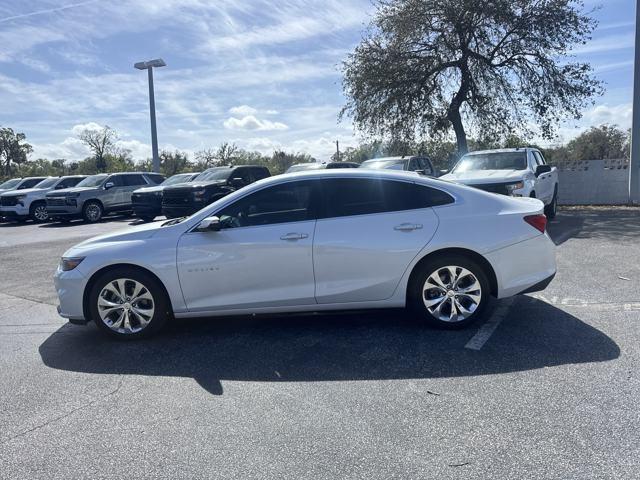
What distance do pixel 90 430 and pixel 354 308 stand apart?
2.56 metres

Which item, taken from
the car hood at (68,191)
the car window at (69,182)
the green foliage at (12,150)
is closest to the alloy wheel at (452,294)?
the car hood at (68,191)

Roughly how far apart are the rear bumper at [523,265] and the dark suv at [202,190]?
35.3 ft

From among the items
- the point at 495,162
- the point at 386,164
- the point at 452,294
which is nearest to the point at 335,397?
the point at 452,294

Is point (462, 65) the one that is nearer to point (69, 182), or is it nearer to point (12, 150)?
point (69, 182)

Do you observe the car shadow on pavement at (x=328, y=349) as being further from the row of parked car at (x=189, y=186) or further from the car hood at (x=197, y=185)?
the car hood at (x=197, y=185)

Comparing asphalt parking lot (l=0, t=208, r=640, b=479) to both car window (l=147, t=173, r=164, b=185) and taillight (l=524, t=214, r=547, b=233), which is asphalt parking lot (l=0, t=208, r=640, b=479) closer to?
taillight (l=524, t=214, r=547, b=233)

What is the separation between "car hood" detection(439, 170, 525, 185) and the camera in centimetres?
1055

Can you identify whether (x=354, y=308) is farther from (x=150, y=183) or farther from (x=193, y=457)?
(x=150, y=183)

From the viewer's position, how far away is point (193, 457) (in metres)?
3.16

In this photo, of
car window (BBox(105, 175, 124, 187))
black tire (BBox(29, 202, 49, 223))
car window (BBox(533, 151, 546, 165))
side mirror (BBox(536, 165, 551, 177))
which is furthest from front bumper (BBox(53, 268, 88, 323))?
black tire (BBox(29, 202, 49, 223))

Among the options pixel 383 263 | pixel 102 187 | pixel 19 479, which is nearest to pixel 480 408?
pixel 383 263

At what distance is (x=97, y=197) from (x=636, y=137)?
18.3m

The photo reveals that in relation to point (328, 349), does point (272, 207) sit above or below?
above

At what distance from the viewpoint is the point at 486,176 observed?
11.0 m
